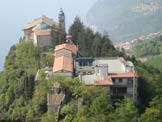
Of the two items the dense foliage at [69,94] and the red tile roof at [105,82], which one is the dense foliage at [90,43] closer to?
the dense foliage at [69,94]

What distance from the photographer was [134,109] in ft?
105

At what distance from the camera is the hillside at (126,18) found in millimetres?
138875

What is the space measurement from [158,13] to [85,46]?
115170 mm

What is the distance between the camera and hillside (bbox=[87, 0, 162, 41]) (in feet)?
456

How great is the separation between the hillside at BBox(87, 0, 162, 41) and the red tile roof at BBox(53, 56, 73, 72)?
92287 millimetres

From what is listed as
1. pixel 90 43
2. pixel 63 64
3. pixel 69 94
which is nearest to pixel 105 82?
pixel 69 94

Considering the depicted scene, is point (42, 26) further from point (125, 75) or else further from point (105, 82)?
point (105, 82)

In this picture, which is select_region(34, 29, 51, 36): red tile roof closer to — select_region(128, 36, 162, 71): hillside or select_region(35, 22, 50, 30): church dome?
select_region(35, 22, 50, 30): church dome

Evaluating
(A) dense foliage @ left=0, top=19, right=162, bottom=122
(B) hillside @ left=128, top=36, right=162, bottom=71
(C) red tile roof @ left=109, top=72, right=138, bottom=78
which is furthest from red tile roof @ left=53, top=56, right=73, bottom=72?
(B) hillside @ left=128, top=36, right=162, bottom=71

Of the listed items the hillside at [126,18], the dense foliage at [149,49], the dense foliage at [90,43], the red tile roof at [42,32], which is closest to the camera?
the dense foliage at [90,43]

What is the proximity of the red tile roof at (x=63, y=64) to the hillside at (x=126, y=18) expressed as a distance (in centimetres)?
Result: 9229

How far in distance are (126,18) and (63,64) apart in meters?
119

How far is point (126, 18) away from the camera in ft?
504

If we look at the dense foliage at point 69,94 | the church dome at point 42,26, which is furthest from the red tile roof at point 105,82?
the church dome at point 42,26
